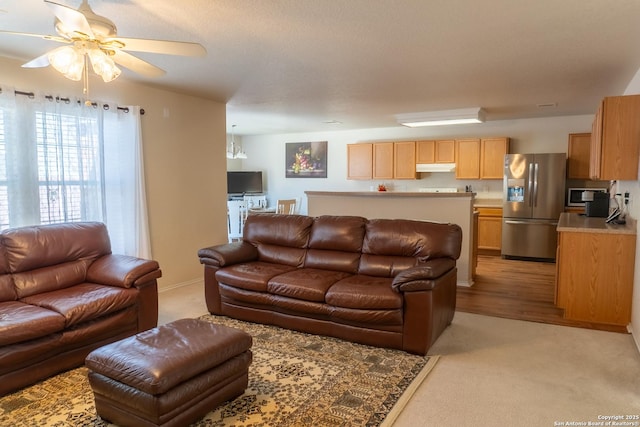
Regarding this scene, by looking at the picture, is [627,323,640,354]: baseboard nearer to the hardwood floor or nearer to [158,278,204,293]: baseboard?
the hardwood floor

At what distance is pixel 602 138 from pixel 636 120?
26cm

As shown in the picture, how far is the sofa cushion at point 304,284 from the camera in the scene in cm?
336

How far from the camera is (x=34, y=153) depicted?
370cm

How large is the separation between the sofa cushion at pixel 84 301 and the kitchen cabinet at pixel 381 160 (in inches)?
231

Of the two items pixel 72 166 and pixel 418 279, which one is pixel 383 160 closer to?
pixel 418 279

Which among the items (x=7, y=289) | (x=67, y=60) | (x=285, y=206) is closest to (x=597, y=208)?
(x=285, y=206)

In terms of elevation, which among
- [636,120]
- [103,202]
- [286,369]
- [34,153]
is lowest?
[286,369]

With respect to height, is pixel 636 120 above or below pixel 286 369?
above

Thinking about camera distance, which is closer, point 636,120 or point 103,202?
point 636,120

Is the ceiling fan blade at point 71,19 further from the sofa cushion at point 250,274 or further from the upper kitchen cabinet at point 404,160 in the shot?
the upper kitchen cabinet at point 404,160

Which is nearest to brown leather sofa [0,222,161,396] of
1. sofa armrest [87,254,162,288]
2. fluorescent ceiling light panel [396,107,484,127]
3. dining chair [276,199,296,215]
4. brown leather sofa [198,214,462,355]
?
sofa armrest [87,254,162,288]

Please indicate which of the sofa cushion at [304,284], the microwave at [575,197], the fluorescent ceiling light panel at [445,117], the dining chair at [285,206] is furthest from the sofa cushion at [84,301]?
the microwave at [575,197]

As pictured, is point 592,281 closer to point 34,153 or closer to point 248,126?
point 34,153

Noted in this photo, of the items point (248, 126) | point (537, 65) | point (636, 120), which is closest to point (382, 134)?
point (248, 126)
